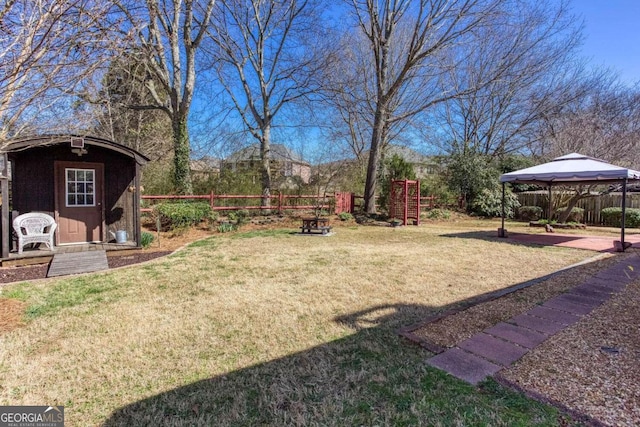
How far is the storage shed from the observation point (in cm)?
621

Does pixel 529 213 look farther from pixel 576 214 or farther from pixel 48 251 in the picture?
pixel 48 251

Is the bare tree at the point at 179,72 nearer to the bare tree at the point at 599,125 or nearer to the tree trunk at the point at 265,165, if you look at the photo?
the tree trunk at the point at 265,165

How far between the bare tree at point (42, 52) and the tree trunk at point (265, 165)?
9565mm

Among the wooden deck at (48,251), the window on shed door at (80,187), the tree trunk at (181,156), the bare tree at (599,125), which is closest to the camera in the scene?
the wooden deck at (48,251)

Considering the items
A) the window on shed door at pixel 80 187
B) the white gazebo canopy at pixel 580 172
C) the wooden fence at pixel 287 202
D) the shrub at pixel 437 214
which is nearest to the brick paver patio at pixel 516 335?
the white gazebo canopy at pixel 580 172

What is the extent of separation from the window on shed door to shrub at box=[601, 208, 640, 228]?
16811mm

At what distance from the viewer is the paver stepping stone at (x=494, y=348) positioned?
240 centimetres

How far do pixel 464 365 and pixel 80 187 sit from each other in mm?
7964

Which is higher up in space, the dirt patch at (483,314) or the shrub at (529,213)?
the shrub at (529,213)

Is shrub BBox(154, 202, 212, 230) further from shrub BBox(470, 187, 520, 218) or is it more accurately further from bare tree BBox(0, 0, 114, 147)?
shrub BBox(470, 187, 520, 218)

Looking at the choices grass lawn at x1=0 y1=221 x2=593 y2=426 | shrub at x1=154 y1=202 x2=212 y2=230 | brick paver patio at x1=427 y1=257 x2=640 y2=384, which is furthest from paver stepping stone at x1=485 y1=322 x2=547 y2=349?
shrub at x1=154 y1=202 x2=212 y2=230

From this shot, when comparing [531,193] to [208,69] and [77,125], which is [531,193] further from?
[77,125]

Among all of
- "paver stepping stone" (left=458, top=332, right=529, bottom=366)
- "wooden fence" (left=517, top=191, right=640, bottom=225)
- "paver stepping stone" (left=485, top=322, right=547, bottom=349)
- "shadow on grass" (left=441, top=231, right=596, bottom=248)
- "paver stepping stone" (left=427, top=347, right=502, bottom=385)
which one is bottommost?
"paver stepping stone" (left=427, top=347, right=502, bottom=385)

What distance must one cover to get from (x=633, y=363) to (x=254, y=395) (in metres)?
2.77
